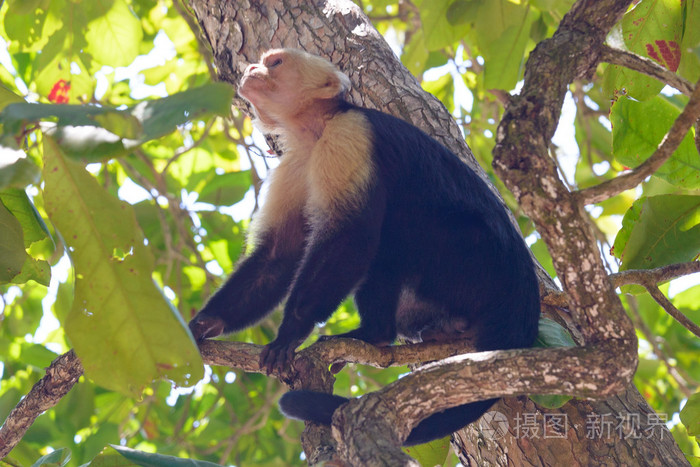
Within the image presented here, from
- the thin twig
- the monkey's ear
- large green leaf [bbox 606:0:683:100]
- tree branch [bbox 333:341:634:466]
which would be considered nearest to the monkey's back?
the monkey's ear

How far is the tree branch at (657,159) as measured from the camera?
1568 millimetres

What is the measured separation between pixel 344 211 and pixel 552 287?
2.77 ft

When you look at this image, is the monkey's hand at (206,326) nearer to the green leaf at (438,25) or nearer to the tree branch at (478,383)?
the tree branch at (478,383)

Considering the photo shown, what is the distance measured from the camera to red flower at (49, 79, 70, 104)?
366 cm

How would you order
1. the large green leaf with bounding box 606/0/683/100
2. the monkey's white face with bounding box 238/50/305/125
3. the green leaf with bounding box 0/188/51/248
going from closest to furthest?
1. the green leaf with bounding box 0/188/51/248
2. the large green leaf with bounding box 606/0/683/100
3. the monkey's white face with bounding box 238/50/305/125

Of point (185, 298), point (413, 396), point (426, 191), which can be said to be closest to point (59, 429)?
point (185, 298)

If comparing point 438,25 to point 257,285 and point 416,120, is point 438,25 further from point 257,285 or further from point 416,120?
point 257,285

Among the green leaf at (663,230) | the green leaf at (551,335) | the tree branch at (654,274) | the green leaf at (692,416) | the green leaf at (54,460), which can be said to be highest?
the green leaf at (663,230)

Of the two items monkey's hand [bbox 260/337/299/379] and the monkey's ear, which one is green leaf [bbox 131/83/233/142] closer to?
monkey's hand [bbox 260/337/299/379]

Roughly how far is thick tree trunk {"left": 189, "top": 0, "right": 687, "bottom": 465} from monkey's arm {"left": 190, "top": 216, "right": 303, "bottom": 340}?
0.69 meters

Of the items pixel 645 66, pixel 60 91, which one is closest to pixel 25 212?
pixel 645 66

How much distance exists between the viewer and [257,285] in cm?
291

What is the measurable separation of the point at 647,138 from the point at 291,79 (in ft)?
4.70

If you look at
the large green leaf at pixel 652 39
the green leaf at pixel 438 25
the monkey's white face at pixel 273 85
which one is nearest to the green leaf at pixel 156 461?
the monkey's white face at pixel 273 85
